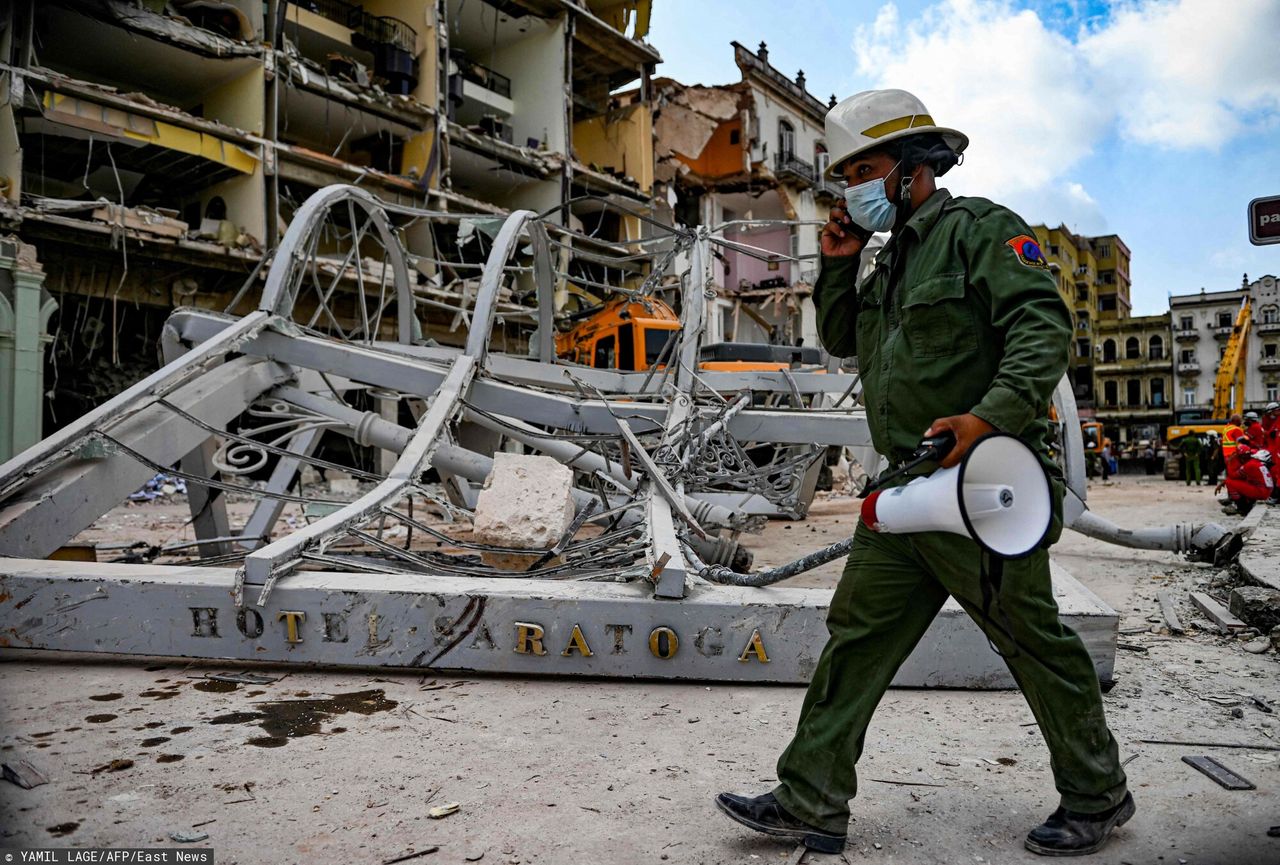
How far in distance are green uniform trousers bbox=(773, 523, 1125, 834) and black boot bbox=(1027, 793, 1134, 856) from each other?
0.07 feet

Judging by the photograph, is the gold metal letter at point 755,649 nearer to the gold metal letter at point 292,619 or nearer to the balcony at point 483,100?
the gold metal letter at point 292,619

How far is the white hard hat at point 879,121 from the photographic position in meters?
2.24

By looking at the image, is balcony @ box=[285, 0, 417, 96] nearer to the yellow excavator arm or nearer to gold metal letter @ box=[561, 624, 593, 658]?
gold metal letter @ box=[561, 624, 593, 658]

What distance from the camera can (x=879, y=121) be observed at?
224 cm

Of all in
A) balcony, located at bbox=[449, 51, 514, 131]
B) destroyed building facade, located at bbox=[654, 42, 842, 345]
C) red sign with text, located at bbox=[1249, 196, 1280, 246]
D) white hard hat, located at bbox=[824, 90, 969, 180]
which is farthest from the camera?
destroyed building facade, located at bbox=[654, 42, 842, 345]

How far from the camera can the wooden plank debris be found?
15.0 feet

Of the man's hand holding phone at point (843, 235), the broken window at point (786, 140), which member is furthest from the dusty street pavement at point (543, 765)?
the broken window at point (786, 140)

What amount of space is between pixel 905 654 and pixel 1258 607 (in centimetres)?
347

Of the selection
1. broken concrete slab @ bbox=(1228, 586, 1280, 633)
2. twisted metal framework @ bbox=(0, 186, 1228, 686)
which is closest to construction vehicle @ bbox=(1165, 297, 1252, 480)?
broken concrete slab @ bbox=(1228, 586, 1280, 633)

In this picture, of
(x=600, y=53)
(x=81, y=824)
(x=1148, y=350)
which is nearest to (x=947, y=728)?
(x=81, y=824)

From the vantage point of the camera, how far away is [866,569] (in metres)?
2.17

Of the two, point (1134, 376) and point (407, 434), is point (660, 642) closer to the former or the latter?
point (407, 434)

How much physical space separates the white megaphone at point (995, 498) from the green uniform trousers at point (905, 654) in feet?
0.34

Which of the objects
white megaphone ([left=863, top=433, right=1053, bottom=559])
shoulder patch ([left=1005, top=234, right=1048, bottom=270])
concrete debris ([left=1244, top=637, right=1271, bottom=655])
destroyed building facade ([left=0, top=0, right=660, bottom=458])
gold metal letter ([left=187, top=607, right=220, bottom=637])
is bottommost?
concrete debris ([left=1244, top=637, right=1271, bottom=655])
